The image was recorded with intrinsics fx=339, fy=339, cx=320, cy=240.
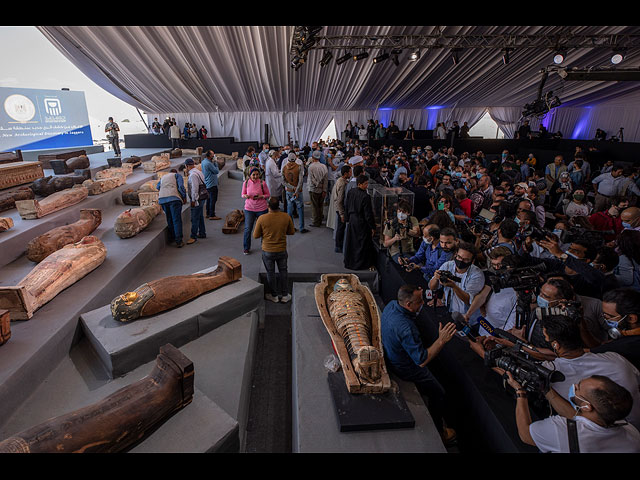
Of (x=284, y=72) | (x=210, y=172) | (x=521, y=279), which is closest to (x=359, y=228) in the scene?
(x=521, y=279)

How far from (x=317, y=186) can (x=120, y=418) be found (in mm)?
5779

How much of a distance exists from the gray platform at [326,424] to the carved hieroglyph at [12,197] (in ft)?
20.2

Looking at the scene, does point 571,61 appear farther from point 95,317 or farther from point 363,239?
point 95,317

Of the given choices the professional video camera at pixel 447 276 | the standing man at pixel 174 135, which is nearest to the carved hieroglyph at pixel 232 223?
the professional video camera at pixel 447 276

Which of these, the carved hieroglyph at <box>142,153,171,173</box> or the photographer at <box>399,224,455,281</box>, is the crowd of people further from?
the carved hieroglyph at <box>142,153,171,173</box>

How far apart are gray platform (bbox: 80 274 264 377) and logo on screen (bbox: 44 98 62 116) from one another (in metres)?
11.1

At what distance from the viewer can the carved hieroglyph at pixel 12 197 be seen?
19.9ft

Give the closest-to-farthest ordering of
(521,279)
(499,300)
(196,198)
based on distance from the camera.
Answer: (521,279) < (499,300) < (196,198)

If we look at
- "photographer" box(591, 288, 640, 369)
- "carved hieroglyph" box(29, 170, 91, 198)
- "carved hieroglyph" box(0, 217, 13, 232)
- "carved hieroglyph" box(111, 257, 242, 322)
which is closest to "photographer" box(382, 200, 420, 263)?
"carved hieroglyph" box(111, 257, 242, 322)

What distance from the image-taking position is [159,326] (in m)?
3.54

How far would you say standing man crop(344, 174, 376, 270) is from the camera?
5.21m

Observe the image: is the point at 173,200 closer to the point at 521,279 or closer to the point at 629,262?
the point at 521,279

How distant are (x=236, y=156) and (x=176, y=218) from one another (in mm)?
11116

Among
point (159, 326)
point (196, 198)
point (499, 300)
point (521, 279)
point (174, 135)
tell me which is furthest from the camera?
point (174, 135)
